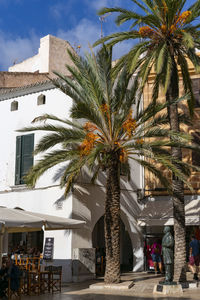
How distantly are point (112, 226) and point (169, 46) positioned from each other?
22.7 ft

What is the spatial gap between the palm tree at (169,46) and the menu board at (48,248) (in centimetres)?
526

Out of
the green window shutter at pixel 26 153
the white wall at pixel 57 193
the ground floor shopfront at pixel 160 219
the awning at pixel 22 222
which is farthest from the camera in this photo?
the green window shutter at pixel 26 153

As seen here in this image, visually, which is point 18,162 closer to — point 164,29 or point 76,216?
point 76,216

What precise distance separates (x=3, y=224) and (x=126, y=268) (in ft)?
40.9

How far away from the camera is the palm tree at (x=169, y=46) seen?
14.6 m

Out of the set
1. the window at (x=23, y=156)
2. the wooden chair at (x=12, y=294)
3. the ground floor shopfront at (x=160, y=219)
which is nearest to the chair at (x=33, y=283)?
the wooden chair at (x=12, y=294)

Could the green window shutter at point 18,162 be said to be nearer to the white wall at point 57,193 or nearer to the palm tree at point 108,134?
the white wall at point 57,193

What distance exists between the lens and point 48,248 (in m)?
17.2

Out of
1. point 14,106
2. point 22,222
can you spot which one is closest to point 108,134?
point 22,222

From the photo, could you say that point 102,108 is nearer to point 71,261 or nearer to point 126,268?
point 71,261

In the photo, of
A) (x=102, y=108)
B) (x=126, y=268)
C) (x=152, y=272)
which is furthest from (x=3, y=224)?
(x=126, y=268)

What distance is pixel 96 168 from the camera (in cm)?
1867

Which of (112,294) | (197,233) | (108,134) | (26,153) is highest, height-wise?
(26,153)

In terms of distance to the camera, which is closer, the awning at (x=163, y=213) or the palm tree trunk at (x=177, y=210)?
the palm tree trunk at (x=177, y=210)
